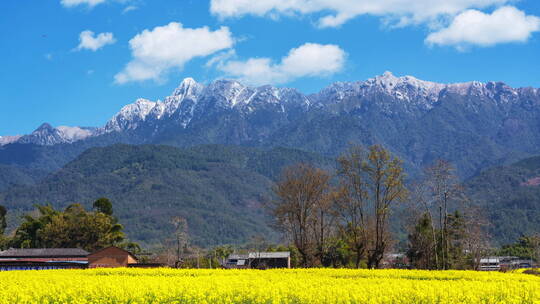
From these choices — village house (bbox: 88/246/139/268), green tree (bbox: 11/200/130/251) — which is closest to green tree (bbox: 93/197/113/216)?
green tree (bbox: 11/200/130/251)

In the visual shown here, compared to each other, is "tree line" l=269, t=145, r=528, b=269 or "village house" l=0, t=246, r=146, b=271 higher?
"tree line" l=269, t=145, r=528, b=269

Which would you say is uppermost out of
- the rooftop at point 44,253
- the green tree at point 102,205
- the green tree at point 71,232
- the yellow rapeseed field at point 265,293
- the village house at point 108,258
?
the green tree at point 102,205

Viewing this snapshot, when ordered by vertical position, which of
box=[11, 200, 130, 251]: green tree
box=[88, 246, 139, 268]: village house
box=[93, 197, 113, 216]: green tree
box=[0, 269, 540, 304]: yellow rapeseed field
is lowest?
box=[0, 269, 540, 304]: yellow rapeseed field

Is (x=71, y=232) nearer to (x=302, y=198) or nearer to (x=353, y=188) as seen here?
(x=302, y=198)

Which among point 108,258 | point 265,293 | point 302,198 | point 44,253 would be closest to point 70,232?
point 44,253

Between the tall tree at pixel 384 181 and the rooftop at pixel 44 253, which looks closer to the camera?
the tall tree at pixel 384 181

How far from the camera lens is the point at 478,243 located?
71.1 metres

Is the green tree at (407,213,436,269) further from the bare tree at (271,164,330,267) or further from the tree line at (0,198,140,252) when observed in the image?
the tree line at (0,198,140,252)

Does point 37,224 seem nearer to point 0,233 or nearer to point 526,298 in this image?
point 0,233

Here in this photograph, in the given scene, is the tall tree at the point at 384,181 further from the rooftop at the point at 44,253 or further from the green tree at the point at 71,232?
the green tree at the point at 71,232

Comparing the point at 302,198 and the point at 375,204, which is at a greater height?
the point at 302,198

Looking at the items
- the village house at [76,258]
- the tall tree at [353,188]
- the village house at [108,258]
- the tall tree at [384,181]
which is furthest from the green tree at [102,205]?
the tall tree at [384,181]

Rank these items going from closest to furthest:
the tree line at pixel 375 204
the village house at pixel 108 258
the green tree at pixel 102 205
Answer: the tree line at pixel 375 204 → the village house at pixel 108 258 → the green tree at pixel 102 205

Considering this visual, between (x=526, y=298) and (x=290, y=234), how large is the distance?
57.8 m
